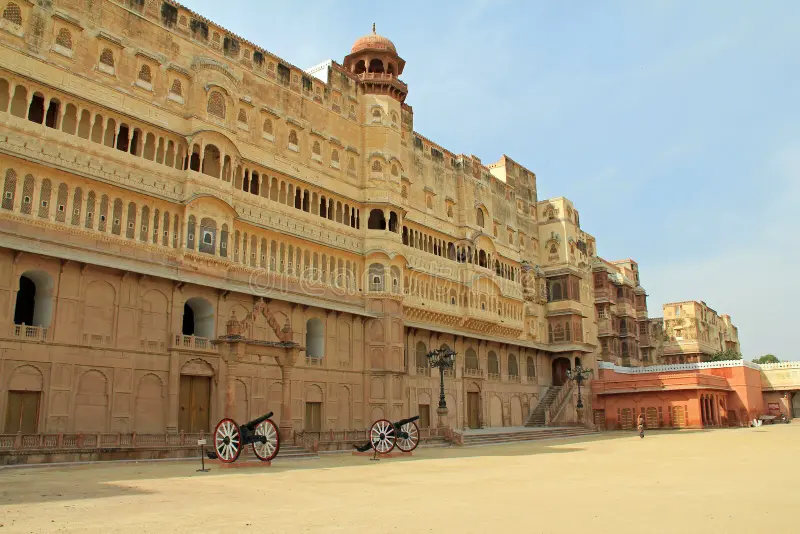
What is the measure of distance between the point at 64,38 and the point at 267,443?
17530 mm

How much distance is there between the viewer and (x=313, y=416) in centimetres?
3150

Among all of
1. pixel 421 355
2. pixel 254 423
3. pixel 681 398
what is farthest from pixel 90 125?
pixel 681 398

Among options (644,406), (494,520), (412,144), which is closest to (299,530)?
(494,520)

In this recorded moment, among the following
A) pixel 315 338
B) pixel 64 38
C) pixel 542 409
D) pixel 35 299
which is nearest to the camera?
pixel 35 299

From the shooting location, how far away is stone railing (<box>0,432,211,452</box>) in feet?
63.6

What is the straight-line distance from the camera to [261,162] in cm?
3134

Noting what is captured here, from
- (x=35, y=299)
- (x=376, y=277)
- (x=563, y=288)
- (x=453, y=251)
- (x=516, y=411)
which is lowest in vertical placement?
(x=516, y=411)

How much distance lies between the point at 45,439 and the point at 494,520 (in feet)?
52.3

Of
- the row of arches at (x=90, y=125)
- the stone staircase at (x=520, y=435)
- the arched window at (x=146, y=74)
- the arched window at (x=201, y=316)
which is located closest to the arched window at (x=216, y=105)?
the row of arches at (x=90, y=125)

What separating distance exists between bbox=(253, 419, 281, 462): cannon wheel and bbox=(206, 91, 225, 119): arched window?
1549cm

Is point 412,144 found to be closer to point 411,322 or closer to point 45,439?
point 411,322

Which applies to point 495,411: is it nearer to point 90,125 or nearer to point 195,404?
point 195,404

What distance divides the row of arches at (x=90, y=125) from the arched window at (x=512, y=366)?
28.7m

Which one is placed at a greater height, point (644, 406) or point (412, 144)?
point (412, 144)
